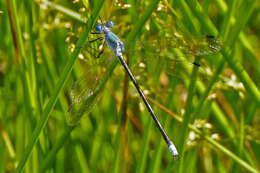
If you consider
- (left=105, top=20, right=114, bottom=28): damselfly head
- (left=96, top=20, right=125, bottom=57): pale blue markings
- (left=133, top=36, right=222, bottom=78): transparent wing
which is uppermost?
(left=105, top=20, right=114, bottom=28): damselfly head

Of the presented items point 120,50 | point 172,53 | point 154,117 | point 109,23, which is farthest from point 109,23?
point 154,117

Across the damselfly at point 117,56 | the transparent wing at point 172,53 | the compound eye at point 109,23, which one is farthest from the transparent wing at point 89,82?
the transparent wing at point 172,53

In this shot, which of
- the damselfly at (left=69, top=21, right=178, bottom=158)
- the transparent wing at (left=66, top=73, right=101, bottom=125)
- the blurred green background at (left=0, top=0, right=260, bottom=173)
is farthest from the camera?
the damselfly at (left=69, top=21, right=178, bottom=158)

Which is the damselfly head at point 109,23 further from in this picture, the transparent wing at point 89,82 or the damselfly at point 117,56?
the transparent wing at point 89,82

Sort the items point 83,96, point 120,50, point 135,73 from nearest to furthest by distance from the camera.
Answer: point 83,96, point 120,50, point 135,73

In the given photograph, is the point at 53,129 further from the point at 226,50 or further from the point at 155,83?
the point at 226,50

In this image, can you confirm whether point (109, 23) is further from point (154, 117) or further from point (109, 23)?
point (154, 117)

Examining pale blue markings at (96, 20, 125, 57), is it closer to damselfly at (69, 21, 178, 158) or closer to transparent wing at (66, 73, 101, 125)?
damselfly at (69, 21, 178, 158)

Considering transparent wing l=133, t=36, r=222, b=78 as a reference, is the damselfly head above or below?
above

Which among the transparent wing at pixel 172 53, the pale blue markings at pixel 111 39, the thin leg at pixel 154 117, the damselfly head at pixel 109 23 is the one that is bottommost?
the thin leg at pixel 154 117

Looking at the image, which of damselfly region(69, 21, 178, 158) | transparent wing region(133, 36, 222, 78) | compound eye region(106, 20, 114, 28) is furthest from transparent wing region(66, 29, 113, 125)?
transparent wing region(133, 36, 222, 78)

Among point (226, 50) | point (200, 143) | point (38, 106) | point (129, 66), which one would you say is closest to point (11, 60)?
point (38, 106)
